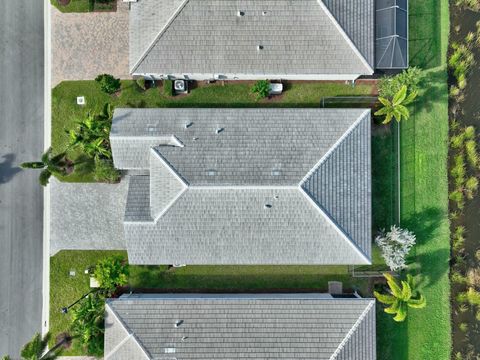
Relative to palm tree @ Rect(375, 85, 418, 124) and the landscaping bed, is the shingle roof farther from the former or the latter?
the landscaping bed

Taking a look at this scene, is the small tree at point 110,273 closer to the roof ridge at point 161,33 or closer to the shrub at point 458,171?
the roof ridge at point 161,33

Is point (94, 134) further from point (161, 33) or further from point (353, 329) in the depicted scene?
point (353, 329)

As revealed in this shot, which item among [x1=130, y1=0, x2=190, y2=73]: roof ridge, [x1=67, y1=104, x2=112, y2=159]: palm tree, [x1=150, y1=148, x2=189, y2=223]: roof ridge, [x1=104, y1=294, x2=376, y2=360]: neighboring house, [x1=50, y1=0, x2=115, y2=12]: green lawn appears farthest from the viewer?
[x1=50, y1=0, x2=115, y2=12]: green lawn

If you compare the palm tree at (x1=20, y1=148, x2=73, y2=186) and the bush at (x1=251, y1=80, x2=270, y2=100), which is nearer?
the palm tree at (x1=20, y1=148, x2=73, y2=186)

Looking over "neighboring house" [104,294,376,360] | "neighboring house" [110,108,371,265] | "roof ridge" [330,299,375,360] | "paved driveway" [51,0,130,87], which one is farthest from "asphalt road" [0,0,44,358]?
"roof ridge" [330,299,375,360]

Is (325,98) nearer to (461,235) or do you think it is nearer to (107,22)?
(461,235)

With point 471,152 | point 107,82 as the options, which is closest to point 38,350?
point 107,82

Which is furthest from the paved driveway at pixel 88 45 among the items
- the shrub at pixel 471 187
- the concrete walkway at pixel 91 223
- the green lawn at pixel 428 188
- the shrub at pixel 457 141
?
the shrub at pixel 471 187
